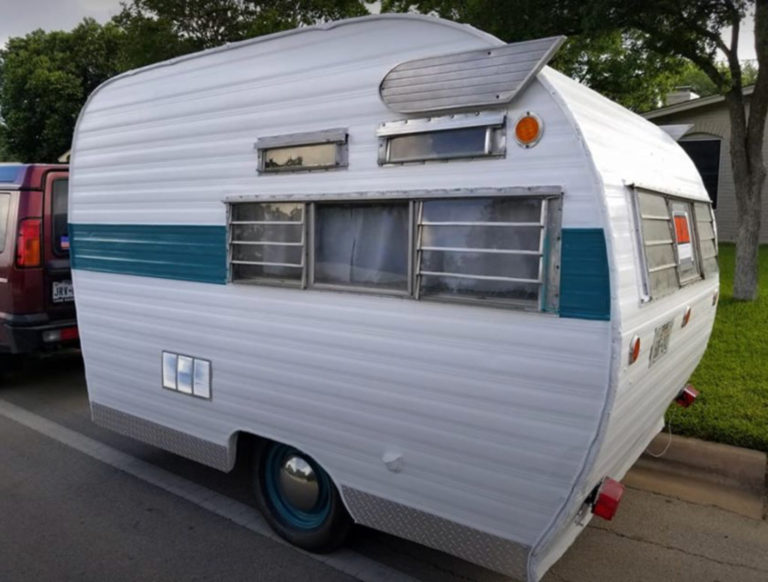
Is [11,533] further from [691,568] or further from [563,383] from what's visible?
[691,568]

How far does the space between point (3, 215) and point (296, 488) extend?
4.75 m

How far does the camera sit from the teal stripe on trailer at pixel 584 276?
8.41 ft

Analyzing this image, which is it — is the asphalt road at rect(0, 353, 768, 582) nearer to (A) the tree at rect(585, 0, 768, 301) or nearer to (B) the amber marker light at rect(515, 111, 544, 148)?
(B) the amber marker light at rect(515, 111, 544, 148)

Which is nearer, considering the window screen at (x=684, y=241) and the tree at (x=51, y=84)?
the window screen at (x=684, y=241)

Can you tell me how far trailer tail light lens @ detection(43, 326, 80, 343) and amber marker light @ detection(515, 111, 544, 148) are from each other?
17.2ft

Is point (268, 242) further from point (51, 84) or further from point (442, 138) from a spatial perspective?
point (51, 84)

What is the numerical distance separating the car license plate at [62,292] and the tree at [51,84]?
69.8 ft

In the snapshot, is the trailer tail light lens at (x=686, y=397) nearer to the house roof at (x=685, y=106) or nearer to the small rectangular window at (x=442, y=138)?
the small rectangular window at (x=442, y=138)

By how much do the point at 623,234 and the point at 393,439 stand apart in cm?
141

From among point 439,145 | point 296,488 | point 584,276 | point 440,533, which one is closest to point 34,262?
point 296,488

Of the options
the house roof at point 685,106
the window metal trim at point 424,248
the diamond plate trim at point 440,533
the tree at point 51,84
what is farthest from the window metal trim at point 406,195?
the tree at point 51,84

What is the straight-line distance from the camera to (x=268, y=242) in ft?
12.0

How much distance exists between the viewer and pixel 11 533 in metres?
4.00

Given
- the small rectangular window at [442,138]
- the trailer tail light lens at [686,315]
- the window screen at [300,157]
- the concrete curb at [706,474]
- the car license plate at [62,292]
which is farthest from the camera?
the car license plate at [62,292]
